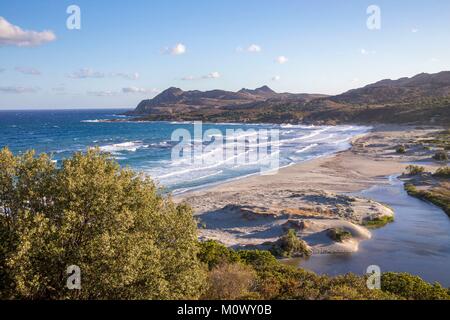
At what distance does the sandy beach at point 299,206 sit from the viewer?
2938 cm

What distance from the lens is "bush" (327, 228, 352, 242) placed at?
2797cm

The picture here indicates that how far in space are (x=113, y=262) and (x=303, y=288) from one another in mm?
7242

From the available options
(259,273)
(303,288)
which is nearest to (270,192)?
(259,273)

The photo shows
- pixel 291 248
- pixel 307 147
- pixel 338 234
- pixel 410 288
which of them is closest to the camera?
pixel 410 288

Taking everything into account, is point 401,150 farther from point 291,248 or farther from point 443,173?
point 291,248

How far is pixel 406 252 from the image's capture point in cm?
2609

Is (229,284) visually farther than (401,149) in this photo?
No

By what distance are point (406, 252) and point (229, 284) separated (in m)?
14.7

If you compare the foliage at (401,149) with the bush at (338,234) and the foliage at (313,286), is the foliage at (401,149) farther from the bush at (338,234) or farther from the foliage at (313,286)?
the foliage at (313,286)

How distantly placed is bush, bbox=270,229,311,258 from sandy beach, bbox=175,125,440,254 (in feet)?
3.18

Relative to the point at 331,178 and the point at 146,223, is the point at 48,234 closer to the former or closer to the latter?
the point at 146,223

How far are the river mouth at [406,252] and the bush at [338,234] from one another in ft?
3.59

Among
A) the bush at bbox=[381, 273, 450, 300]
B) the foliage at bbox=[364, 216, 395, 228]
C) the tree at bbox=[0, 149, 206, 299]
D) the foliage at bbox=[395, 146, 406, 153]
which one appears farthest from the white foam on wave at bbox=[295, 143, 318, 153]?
the tree at bbox=[0, 149, 206, 299]

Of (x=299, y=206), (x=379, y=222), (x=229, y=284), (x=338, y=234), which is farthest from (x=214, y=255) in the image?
(x=299, y=206)
